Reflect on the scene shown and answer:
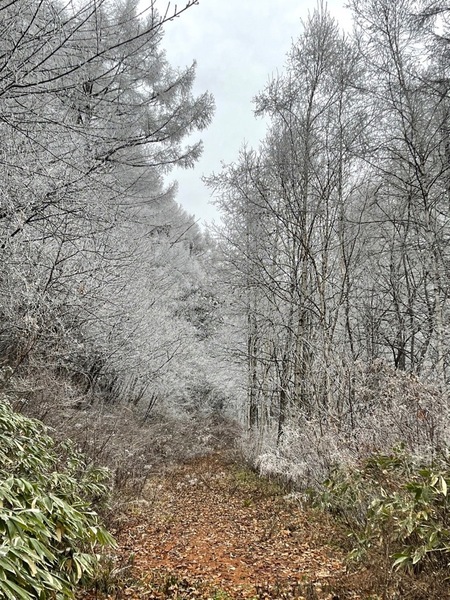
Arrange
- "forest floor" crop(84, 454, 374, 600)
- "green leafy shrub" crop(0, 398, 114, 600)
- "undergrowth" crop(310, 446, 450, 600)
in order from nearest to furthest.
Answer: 1. "green leafy shrub" crop(0, 398, 114, 600)
2. "undergrowth" crop(310, 446, 450, 600)
3. "forest floor" crop(84, 454, 374, 600)

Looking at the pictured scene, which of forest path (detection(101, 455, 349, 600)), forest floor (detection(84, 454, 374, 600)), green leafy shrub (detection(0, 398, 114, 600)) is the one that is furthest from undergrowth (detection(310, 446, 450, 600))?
green leafy shrub (detection(0, 398, 114, 600))

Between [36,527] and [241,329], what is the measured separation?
1051 cm

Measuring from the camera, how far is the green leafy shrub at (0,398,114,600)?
1.56 meters

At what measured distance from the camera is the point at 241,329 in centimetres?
1226

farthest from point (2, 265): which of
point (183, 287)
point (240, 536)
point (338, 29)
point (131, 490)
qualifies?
point (183, 287)

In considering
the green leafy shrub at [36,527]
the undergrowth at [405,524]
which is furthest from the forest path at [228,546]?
the green leafy shrub at [36,527]

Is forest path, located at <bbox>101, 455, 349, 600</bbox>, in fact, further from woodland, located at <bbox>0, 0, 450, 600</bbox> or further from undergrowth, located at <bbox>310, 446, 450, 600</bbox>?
undergrowth, located at <bbox>310, 446, 450, 600</bbox>

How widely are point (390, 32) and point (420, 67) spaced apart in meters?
0.89

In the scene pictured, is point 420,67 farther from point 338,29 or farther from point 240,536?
point 240,536

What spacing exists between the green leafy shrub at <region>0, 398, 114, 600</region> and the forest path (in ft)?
3.11

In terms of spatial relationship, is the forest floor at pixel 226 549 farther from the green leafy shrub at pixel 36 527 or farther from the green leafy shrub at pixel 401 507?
the green leafy shrub at pixel 36 527

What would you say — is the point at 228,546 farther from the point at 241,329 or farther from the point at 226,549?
the point at 241,329

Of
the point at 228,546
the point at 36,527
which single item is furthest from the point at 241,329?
the point at 36,527

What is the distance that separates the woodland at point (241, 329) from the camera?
2.84 meters
